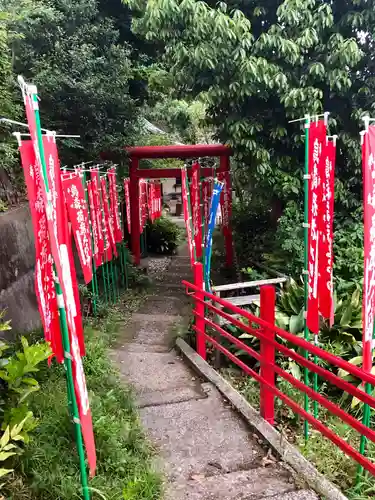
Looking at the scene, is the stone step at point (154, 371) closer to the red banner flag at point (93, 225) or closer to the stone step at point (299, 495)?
the red banner flag at point (93, 225)

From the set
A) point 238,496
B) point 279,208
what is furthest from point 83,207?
point 279,208

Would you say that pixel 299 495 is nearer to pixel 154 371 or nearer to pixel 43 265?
pixel 43 265

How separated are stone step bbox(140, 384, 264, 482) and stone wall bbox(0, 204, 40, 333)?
2.04m

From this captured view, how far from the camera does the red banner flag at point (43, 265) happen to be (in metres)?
2.71

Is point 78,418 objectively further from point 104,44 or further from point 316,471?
point 104,44

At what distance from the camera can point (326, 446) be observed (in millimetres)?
3900

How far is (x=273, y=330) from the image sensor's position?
3875mm

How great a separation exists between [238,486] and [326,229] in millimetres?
2124

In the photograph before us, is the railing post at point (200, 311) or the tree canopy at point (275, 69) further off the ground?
the tree canopy at point (275, 69)

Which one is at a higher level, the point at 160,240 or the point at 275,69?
the point at 275,69

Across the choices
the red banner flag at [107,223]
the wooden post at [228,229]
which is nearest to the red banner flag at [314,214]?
the red banner flag at [107,223]

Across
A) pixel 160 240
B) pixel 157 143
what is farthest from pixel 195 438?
pixel 157 143

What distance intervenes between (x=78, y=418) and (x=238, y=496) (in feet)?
4.34

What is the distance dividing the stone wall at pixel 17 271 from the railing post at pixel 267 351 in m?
2.89
